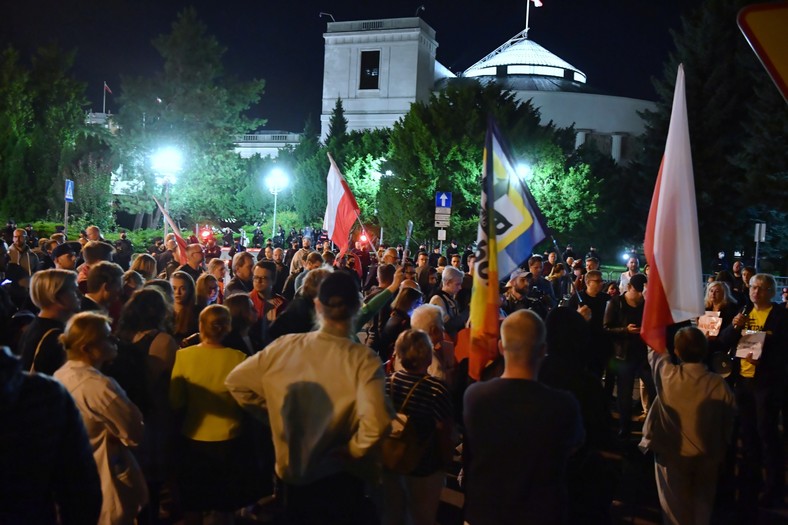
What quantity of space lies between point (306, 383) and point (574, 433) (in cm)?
128

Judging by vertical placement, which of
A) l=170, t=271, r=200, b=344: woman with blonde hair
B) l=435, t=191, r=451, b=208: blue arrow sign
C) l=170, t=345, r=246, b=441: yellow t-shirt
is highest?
l=435, t=191, r=451, b=208: blue arrow sign

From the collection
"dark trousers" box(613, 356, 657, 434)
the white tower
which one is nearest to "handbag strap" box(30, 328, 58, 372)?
"dark trousers" box(613, 356, 657, 434)

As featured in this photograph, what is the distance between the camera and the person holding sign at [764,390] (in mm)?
6836

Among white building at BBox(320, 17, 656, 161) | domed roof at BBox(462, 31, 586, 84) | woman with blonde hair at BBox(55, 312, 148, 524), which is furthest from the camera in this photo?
domed roof at BBox(462, 31, 586, 84)

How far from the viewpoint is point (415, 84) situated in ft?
202

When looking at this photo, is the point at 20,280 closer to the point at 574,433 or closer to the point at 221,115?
the point at 574,433

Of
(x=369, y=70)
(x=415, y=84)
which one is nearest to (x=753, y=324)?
(x=415, y=84)

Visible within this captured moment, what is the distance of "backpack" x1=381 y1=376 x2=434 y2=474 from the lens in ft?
14.0

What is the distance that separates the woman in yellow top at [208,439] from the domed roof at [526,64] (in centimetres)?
6299

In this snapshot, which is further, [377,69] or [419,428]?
[377,69]

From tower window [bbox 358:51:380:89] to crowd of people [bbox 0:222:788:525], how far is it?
190ft

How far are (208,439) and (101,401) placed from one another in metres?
0.81

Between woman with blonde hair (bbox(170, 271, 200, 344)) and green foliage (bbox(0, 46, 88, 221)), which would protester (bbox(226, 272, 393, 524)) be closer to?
woman with blonde hair (bbox(170, 271, 200, 344))

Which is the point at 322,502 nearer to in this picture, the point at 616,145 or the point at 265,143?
the point at 616,145
